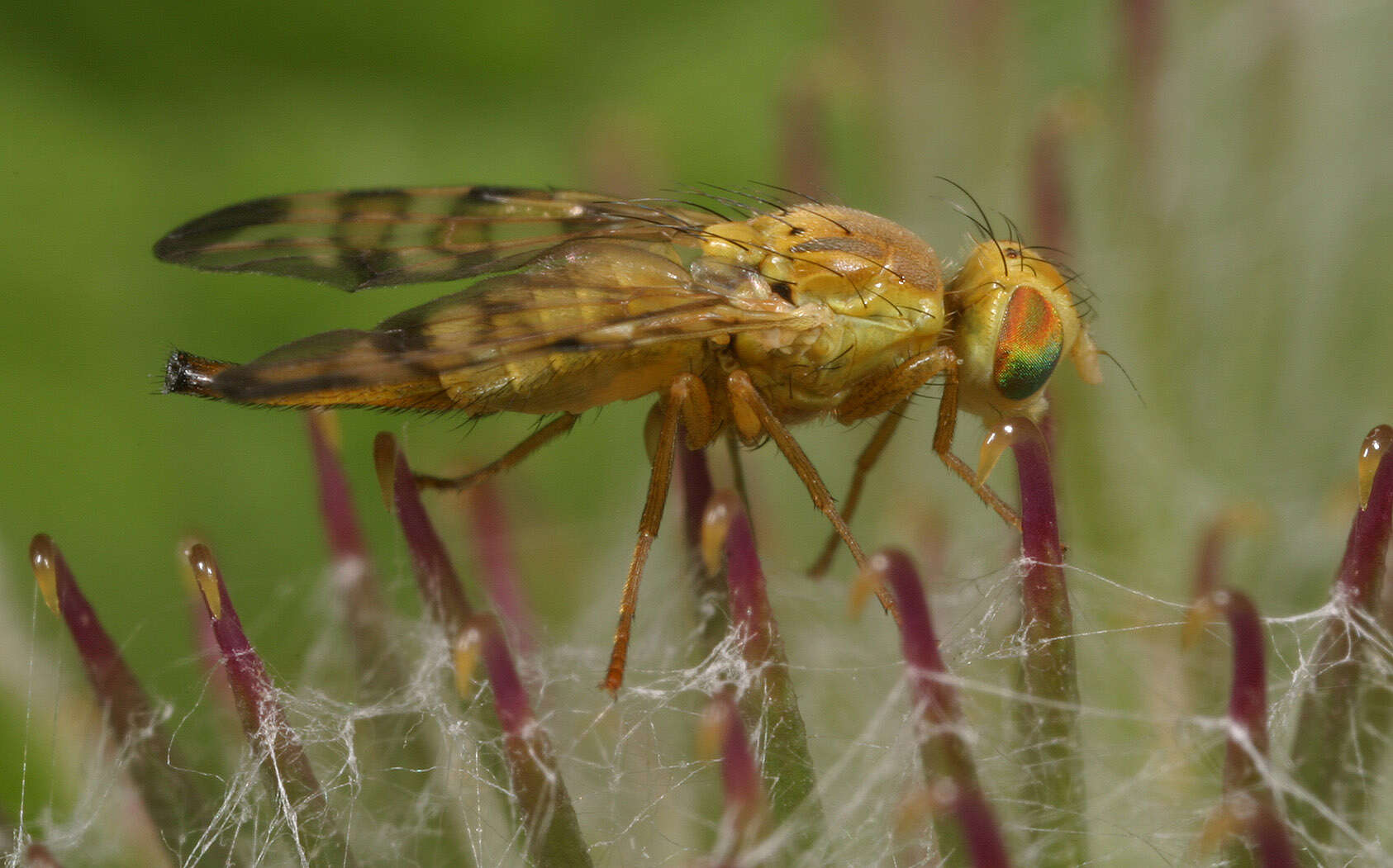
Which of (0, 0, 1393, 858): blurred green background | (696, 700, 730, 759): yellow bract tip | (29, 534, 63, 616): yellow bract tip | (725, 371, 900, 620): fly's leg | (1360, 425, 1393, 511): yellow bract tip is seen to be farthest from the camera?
(0, 0, 1393, 858): blurred green background

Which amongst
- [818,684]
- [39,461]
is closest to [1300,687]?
[818,684]

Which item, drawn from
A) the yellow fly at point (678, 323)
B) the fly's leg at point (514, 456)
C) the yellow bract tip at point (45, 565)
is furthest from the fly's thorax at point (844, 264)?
the yellow bract tip at point (45, 565)

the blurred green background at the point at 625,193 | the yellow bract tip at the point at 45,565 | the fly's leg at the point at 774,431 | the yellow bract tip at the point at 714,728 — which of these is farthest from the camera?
the blurred green background at the point at 625,193

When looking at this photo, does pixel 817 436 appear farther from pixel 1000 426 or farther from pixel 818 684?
pixel 1000 426

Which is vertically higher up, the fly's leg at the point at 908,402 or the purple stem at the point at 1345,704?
the fly's leg at the point at 908,402

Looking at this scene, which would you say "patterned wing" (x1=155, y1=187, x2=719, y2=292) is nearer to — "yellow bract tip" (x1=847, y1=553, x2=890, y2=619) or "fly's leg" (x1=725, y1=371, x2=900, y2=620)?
"fly's leg" (x1=725, y1=371, x2=900, y2=620)

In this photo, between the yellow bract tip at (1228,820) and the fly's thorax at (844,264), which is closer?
the yellow bract tip at (1228,820)

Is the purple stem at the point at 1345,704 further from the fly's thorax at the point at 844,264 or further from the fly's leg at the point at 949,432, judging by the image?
the fly's thorax at the point at 844,264

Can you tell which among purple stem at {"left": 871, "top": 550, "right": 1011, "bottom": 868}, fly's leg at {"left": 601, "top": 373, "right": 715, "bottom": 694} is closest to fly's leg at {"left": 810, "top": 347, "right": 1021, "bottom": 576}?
fly's leg at {"left": 601, "top": 373, "right": 715, "bottom": 694}
